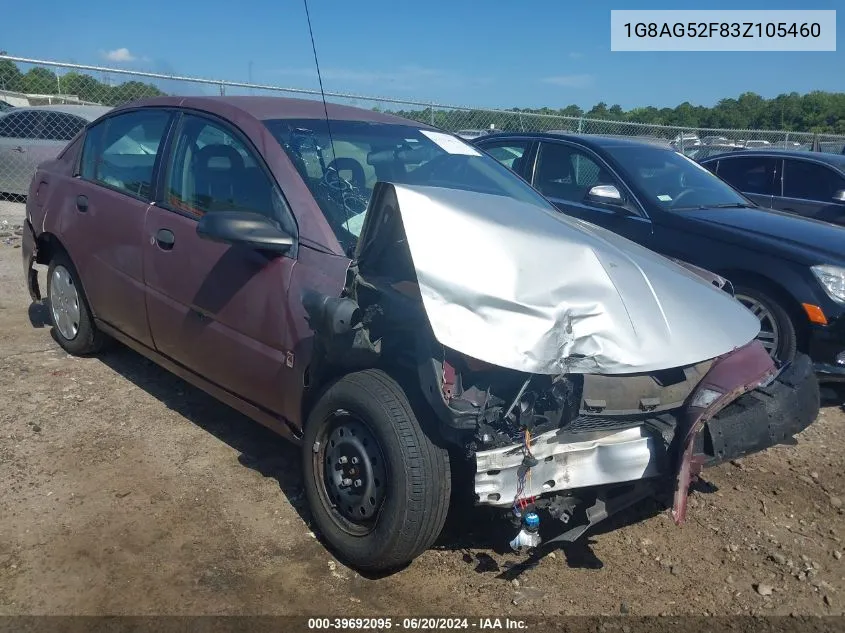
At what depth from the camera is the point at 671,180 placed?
6.07 metres

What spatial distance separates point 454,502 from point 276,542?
0.81 m

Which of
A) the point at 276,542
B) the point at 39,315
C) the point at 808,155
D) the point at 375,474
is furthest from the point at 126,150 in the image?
the point at 808,155

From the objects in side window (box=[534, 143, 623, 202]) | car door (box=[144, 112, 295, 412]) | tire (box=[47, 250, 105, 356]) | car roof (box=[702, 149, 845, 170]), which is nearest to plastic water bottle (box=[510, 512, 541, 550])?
car door (box=[144, 112, 295, 412])

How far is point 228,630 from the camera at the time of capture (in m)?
2.64

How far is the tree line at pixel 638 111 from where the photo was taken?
1019 cm

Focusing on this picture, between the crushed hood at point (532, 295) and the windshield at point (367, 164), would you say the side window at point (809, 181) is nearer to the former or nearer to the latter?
the windshield at point (367, 164)

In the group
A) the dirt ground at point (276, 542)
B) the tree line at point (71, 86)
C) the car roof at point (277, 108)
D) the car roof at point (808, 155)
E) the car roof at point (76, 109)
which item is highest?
the tree line at point (71, 86)

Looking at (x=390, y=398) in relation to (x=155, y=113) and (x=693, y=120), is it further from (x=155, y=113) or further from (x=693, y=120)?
(x=693, y=120)

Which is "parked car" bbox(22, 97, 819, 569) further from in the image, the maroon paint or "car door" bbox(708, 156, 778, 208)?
"car door" bbox(708, 156, 778, 208)

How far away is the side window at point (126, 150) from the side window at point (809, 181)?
6.53m

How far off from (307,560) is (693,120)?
21.9 meters

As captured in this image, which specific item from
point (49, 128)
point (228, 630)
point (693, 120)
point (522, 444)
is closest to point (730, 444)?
point (522, 444)

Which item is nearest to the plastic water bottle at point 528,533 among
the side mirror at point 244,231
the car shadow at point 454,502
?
the car shadow at point 454,502

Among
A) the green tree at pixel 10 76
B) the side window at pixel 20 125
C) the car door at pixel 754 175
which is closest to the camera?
the car door at pixel 754 175
